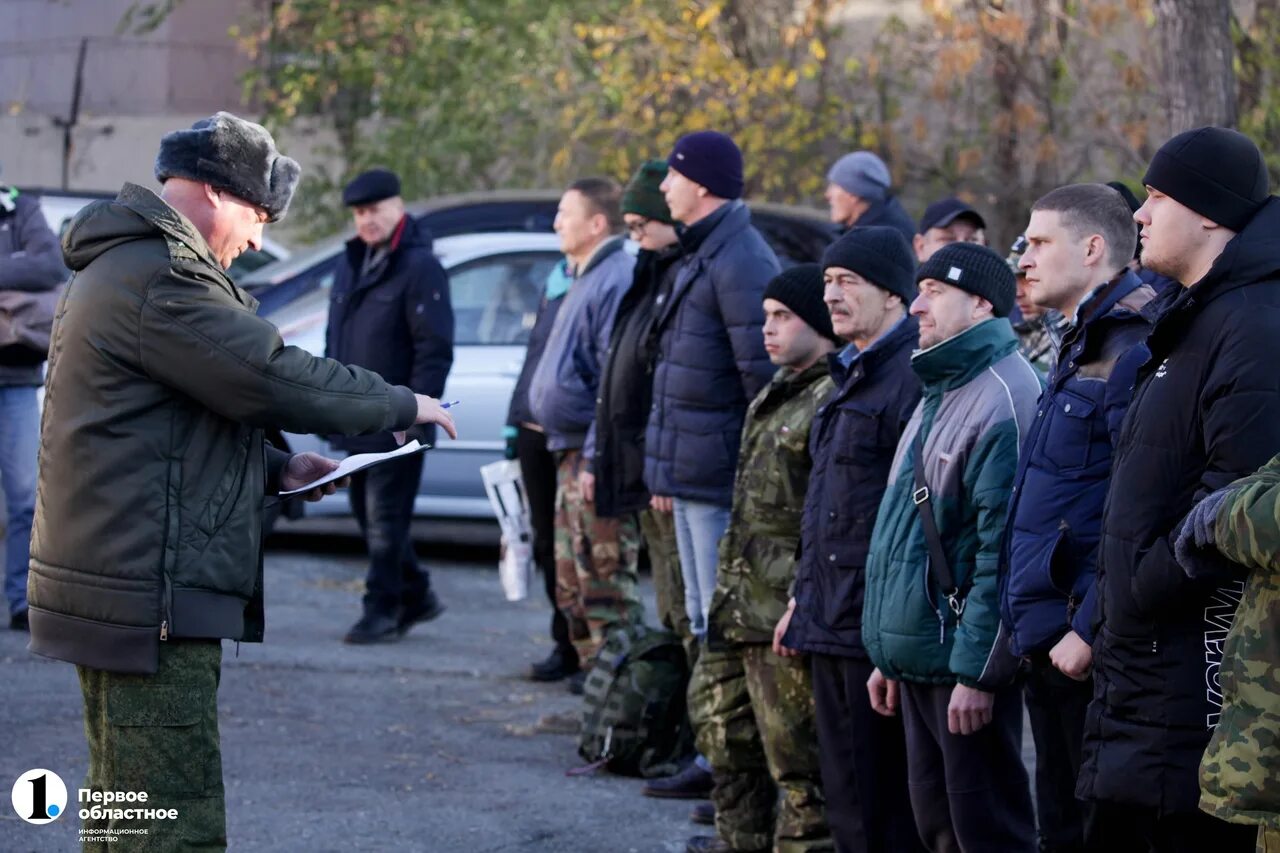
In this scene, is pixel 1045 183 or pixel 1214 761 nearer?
pixel 1214 761

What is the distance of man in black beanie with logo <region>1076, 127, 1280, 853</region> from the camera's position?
3.61 m

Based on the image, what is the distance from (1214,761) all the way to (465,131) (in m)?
12.4

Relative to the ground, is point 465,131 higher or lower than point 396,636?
higher

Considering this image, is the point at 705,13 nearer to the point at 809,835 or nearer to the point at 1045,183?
the point at 1045,183

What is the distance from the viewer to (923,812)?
4801 mm

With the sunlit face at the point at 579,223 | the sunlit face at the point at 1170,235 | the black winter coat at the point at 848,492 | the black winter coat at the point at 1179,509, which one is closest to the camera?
the black winter coat at the point at 1179,509

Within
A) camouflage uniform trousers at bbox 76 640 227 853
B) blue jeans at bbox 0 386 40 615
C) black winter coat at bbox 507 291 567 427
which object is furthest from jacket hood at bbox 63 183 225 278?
blue jeans at bbox 0 386 40 615

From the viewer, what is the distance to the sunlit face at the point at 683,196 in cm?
668

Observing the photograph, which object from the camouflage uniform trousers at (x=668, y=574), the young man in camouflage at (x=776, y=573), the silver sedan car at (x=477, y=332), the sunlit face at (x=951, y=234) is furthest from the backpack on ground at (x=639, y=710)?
the silver sedan car at (x=477, y=332)

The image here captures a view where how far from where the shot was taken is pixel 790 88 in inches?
532

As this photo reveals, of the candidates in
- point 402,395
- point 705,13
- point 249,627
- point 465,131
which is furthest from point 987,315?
point 465,131

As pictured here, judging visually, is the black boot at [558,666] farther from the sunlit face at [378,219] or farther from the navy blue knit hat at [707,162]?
the navy blue knit hat at [707,162]

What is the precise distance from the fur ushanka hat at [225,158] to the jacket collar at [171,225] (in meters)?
0.12

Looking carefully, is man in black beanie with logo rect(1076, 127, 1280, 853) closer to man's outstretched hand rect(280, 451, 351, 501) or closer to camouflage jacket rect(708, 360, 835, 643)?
camouflage jacket rect(708, 360, 835, 643)
